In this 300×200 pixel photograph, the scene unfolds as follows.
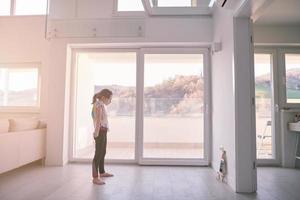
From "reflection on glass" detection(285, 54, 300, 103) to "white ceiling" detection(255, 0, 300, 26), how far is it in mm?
685

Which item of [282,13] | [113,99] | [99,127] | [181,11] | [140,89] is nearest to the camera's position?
[99,127]

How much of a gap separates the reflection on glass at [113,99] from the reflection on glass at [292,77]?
2.86m

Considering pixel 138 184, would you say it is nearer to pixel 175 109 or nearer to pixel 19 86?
pixel 175 109

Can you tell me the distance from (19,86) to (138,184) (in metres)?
3.36

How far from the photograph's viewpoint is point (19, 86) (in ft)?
16.5

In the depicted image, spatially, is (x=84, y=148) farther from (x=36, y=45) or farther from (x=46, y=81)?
(x=36, y=45)

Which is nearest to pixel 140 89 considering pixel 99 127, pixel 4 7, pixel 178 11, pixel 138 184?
pixel 99 127

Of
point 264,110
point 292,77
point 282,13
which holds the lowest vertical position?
point 264,110

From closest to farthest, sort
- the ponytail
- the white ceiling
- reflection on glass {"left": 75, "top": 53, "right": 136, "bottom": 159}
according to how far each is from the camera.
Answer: the ponytail → the white ceiling → reflection on glass {"left": 75, "top": 53, "right": 136, "bottom": 159}

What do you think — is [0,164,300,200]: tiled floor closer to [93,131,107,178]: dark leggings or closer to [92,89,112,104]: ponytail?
[93,131,107,178]: dark leggings

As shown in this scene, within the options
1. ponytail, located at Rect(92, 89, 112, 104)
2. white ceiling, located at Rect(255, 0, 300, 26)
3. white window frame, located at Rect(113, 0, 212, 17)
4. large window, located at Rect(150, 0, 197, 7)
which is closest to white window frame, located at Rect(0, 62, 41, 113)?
ponytail, located at Rect(92, 89, 112, 104)

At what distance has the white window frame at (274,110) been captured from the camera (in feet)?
14.8

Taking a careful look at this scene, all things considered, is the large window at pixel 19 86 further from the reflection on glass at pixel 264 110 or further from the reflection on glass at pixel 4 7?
the reflection on glass at pixel 264 110

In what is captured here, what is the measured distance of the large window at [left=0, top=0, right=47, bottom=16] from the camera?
5005mm
